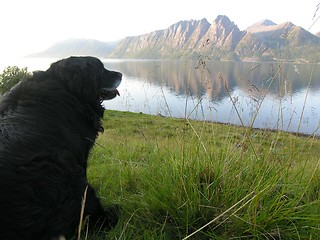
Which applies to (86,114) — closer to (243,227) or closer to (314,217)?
(243,227)

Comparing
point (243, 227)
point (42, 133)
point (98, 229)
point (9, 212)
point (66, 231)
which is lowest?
point (98, 229)

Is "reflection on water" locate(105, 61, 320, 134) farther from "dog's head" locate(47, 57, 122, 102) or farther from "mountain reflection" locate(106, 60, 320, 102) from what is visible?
"dog's head" locate(47, 57, 122, 102)

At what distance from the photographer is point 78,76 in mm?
3354

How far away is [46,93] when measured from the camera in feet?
9.55

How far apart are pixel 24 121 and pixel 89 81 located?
1.22 meters

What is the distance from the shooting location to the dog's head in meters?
3.28

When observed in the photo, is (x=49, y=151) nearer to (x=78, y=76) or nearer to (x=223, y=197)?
(x=78, y=76)

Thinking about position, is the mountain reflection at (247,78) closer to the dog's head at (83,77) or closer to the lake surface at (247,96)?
the lake surface at (247,96)

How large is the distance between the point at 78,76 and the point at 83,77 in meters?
0.09

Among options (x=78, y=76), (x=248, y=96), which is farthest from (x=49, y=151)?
(x=248, y=96)

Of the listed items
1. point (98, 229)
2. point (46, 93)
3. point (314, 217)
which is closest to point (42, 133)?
point (46, 93)

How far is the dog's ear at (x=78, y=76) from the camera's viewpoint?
3.26 metres

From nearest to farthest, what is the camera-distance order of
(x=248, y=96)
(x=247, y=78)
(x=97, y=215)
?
(x=97, y=215) < (x=248, y=96) < (x=247, y=78)

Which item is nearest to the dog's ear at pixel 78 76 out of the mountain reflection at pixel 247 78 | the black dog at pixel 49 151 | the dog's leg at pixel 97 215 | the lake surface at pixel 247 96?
the black dog at pixel 49 151
